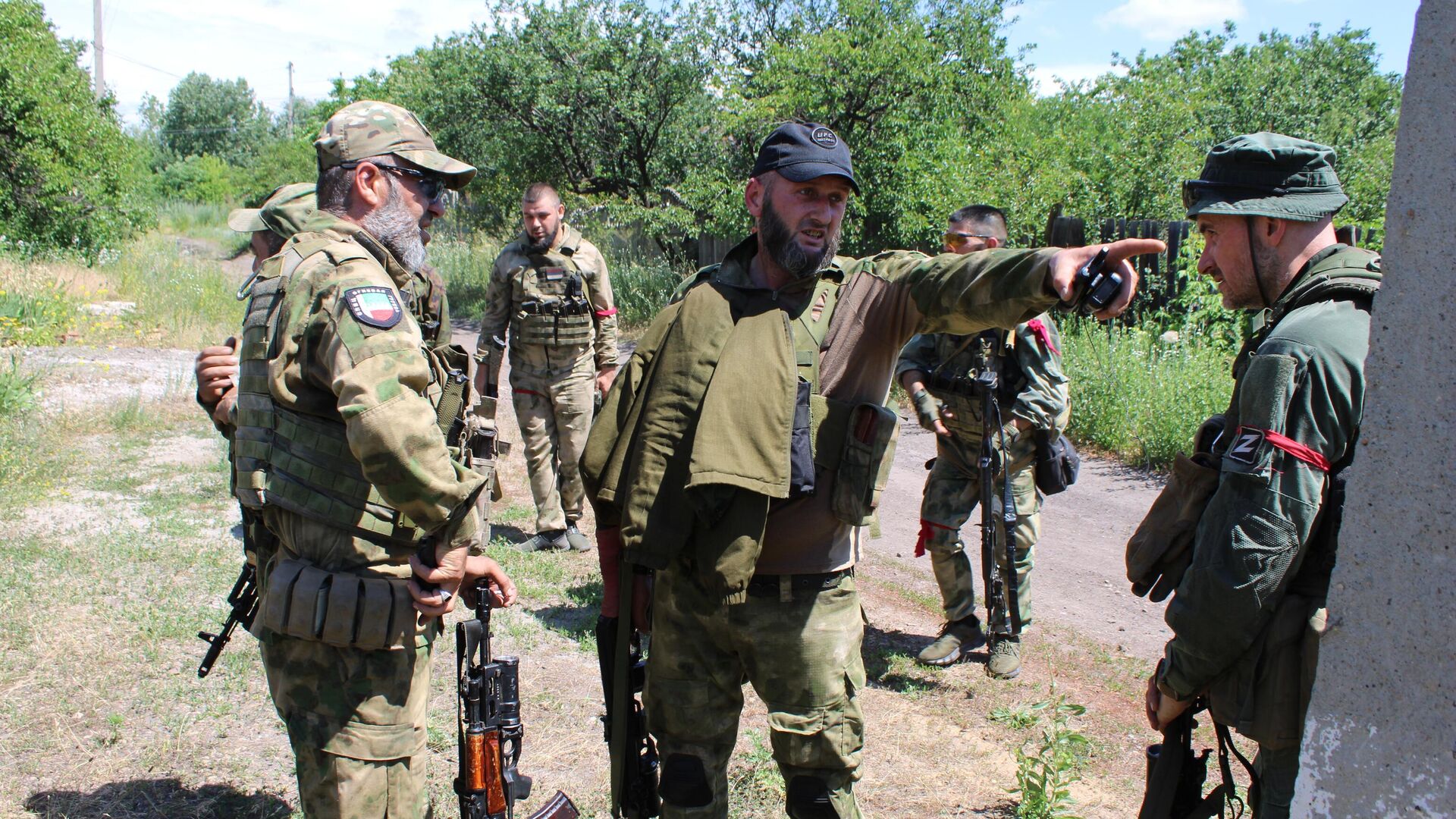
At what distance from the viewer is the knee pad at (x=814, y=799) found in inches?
102

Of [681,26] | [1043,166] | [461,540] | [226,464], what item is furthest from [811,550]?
[681,26]

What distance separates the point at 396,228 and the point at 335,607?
3.27 feet

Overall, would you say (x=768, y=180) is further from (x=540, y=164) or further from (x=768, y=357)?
(x=540, y=164)

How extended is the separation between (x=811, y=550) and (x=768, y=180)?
0.96 metres

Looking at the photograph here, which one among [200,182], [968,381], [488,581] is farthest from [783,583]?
[200,182]

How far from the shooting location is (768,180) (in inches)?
105

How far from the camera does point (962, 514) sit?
488 cm

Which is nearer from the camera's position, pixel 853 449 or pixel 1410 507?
pixel 1410 507

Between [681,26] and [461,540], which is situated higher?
[681,26]

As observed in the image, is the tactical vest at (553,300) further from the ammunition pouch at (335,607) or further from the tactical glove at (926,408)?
the ammunition pouch at (335,607)

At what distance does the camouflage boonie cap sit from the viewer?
2.99 metres

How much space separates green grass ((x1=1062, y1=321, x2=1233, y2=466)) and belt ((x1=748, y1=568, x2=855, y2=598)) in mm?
6314

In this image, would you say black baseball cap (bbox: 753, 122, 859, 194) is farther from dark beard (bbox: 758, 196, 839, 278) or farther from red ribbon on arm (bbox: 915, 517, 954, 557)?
red ribbon on arm (bbox: 915, 517, 954, 557)

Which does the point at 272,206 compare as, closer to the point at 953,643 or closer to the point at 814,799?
the point at 814,799
